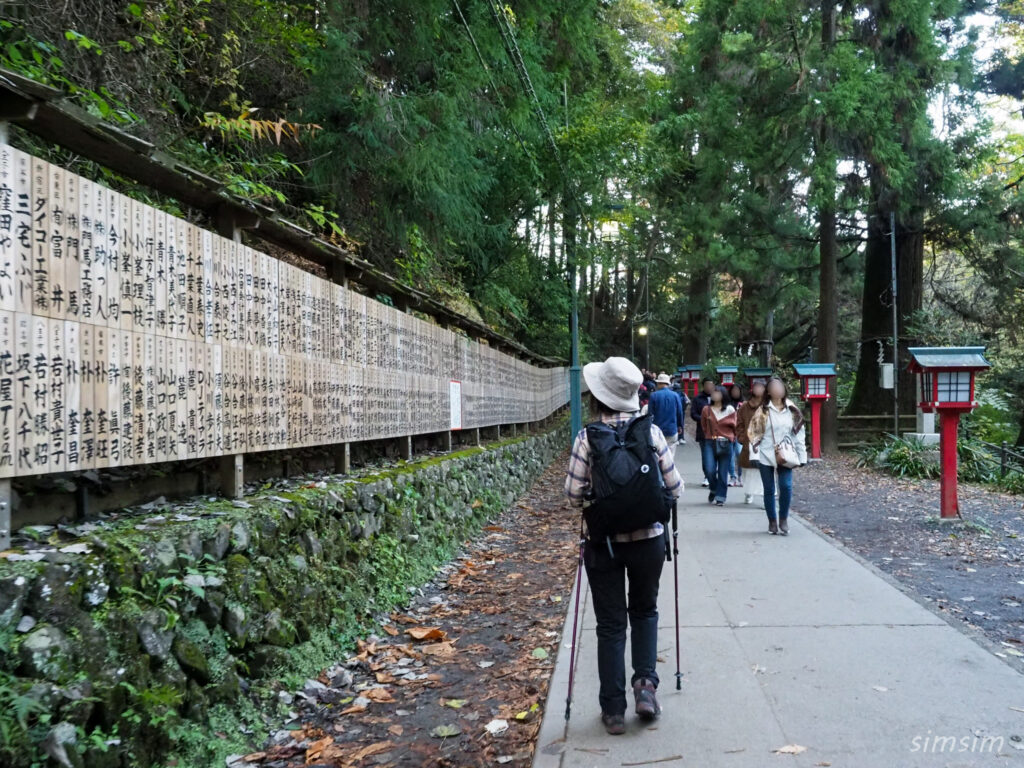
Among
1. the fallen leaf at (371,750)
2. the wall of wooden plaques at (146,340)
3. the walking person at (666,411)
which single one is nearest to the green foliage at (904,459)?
the walking person at (666,411)

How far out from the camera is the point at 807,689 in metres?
4.22

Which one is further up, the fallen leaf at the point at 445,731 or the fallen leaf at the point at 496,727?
the fallen leaf at the point at 496,727

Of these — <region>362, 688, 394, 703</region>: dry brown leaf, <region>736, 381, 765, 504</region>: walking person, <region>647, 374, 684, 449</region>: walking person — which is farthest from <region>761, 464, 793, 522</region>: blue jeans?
<region>362, 688, 394, 703</region>: dry brown leaf

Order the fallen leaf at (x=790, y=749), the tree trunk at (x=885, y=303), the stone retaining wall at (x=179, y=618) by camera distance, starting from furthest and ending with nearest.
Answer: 1. the tree trunk at (x=885, y=303)
2. the fallen leaf at (x=790, y=749)
3. the stone retaining wall at (x=179, y=618)

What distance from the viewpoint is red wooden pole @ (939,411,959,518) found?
907cm

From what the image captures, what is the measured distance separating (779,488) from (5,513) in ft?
24.6

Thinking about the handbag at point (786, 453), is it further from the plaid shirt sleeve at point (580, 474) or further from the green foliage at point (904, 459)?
the green foliage at point (904, 459)

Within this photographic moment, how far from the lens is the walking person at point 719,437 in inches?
440

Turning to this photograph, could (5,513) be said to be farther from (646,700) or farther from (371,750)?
(646,700)

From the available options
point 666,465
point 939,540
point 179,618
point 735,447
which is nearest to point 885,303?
point 735,447

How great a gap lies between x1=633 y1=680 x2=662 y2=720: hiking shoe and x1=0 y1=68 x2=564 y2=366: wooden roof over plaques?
12.4 feet

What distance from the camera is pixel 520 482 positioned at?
13867 millimetres

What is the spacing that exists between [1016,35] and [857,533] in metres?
18.7

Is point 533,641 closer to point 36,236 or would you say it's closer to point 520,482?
point 36,236
